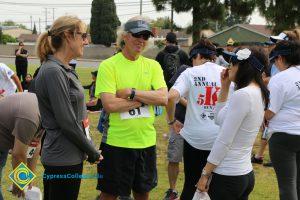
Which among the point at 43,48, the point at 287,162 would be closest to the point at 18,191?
the point at 43,48

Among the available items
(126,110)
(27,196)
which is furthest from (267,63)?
(27,196)

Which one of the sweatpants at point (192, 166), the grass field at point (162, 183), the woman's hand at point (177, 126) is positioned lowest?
the grass field at point (162, 183)

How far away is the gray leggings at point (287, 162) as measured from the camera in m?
4.07

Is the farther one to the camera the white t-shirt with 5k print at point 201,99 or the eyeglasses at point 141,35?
the white t-shirt with 5k print at point 201,99

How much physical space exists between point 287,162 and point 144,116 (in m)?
1.42

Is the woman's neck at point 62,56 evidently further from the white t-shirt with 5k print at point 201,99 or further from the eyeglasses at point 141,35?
the white t-shirt with 5k print at point 201,99

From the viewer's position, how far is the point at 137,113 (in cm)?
380

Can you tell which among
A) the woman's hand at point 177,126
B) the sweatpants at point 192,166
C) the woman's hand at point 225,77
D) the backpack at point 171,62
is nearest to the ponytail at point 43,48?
the woman's hand at point 225,77

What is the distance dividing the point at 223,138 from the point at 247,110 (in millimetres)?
255

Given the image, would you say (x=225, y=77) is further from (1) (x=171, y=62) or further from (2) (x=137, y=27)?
(1) (x=171, y=62)

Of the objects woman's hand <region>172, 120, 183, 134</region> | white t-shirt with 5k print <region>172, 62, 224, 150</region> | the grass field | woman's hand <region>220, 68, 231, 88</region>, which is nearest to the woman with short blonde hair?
woman's hand <region>220, 68, 231, 88</region>

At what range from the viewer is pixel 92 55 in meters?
53.4

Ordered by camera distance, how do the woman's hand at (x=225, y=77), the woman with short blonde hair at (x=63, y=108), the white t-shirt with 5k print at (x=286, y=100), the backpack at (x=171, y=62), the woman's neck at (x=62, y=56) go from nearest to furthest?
the woman with short blonde hair at (x=63, y=108) < the woman's neck at (x=62, y=56) < the woman's hand at (x=225, y=77) < the white t-shirt with 5k print at (x=286, y=100) < the backpack at (x=171, y=62)

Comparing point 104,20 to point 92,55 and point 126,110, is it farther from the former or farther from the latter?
point 126,110
